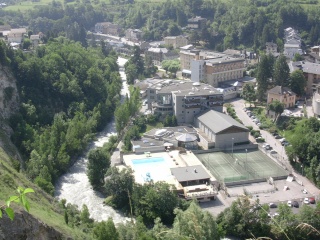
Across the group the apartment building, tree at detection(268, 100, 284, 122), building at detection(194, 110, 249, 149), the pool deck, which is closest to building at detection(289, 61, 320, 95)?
the apartment building

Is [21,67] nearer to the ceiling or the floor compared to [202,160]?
nearer to the ceiling

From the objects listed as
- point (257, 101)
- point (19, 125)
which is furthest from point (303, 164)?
point (19, 125)

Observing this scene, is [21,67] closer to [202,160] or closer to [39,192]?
[202,160]

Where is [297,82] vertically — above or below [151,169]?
above

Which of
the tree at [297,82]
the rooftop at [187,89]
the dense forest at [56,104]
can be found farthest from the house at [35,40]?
the tree at [297,82]

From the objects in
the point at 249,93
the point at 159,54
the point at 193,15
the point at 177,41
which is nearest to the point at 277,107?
the point at 249,93

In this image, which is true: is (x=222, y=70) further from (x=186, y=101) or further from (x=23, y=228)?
(x=23, y=228)

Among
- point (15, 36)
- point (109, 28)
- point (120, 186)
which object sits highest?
point (15, 36)
